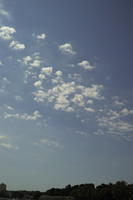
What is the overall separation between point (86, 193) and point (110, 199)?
2003cm

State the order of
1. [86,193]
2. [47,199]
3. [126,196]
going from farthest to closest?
[47,199] < [86,193] < [126,196]

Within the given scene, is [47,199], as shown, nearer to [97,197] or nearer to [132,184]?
[97,197]

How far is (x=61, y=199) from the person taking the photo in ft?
630

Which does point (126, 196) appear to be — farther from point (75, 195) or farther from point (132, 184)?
point (75, 195)

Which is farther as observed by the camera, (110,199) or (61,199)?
(61,199)

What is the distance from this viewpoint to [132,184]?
16288 centimetres

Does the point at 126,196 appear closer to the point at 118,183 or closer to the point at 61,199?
the point at 118,183

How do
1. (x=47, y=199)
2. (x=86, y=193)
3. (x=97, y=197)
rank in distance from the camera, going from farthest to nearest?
(x=47, y=199) → (x=86, y=193) → (x=97, y=197)

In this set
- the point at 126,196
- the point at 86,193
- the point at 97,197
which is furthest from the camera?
the point at 86,193

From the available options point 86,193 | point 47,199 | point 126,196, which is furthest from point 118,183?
point 47,199

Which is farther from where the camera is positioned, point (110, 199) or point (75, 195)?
point (75, 195)

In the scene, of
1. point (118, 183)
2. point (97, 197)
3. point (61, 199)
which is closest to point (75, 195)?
point (61, 199)

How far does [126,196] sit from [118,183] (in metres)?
7.03

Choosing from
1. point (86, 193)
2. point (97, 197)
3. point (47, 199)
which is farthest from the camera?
point (47, 199)
